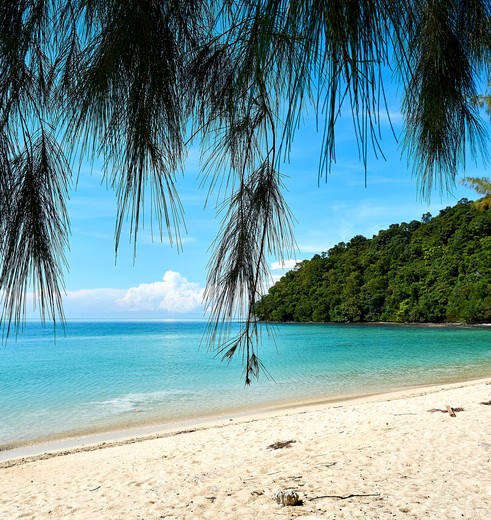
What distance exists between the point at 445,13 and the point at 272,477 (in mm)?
3824

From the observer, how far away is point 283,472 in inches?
159

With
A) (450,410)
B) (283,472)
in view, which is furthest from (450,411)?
(283,472)

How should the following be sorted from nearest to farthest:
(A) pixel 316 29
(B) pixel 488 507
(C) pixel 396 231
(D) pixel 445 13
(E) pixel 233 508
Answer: (A) pixel 316 29 → (D) pixel 445 13 → (B) pixel 488 507 → (E) pixel 233 508 → (C) pixel 396 231

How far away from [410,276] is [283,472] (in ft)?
151

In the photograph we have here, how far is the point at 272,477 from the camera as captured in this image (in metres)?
3.89

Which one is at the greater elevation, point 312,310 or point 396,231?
point 396,231

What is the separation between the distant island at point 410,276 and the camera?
39.8m

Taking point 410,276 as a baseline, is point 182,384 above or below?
below

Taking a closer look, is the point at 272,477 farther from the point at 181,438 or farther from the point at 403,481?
the point at 181,438

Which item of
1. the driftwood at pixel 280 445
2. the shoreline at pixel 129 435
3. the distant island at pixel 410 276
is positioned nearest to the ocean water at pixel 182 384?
the shoreline at pixel 129 435

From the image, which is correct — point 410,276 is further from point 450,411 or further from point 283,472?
point 283,472

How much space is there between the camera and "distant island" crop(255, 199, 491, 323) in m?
39.8

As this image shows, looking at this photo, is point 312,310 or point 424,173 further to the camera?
point 312,310

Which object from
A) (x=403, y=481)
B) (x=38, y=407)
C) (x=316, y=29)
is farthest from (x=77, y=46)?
(x=38, y=407)
